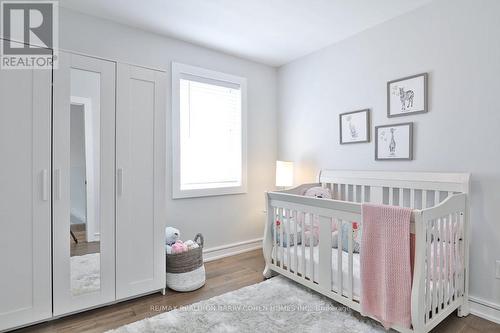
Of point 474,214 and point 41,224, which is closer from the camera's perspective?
point 41,224

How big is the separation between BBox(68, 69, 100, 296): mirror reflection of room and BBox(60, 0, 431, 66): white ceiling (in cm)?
77

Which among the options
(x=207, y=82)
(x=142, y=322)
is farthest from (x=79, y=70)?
(x=142, y=322)

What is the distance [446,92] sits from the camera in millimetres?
2119

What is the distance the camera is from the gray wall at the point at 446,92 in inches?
75.2

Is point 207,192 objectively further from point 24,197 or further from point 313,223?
point 24,197

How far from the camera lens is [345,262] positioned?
2.03m

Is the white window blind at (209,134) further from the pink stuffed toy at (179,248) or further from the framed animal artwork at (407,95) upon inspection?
the framed animal artwork at (407,95)

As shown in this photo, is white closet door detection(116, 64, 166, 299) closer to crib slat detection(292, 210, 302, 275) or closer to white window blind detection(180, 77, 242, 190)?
white window blind detection(180, 77, 242, 190)

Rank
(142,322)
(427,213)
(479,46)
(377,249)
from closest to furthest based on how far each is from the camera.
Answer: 1. (427,213)
2. (377,249)
3. (142,322)
4. (479,46)

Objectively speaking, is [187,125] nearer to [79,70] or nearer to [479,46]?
[79,70]

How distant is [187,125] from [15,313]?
2.00 m

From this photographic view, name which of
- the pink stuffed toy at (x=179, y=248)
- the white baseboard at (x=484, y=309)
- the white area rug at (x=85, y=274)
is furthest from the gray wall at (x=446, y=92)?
the white area rug at (x=85, y=274)

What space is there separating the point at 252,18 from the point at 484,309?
285 cm

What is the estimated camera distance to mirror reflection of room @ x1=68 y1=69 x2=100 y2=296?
1.89 meters
